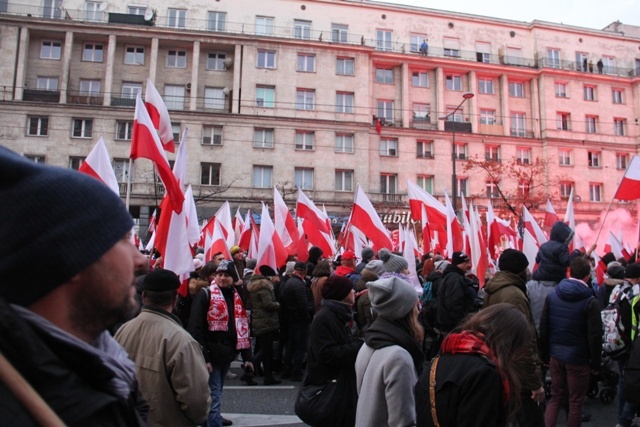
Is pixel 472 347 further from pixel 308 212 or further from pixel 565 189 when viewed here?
pixel 565 189

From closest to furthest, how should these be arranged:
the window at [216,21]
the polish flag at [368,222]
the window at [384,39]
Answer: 1. the polish flag at [368,222]
2. the window at [216,21]
3. the window at [384,39]

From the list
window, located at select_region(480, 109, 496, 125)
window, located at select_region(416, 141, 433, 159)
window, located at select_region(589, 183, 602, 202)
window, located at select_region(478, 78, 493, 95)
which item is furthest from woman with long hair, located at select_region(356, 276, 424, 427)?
window, located at select_region(589, 183, 602, 202)

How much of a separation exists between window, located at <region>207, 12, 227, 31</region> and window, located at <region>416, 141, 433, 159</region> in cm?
1832

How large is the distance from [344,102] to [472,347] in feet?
124

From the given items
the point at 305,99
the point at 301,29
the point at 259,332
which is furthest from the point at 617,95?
the point at 259,332

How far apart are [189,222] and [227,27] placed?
3564cm

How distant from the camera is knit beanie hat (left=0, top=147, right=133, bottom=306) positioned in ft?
3.62

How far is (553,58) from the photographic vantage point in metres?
45.3

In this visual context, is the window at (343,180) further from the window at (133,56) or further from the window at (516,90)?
the window at (133,56)

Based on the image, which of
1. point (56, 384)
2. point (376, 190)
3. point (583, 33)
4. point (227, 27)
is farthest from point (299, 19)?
point (56, 384)

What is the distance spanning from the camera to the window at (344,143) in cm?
3862

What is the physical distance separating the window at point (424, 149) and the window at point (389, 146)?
6.06 feet

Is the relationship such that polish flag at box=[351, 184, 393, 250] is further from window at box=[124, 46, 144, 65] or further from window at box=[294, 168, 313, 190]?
window at box=[124, 46, 144, 65]

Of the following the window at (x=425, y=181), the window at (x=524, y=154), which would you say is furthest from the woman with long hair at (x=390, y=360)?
the window at (x=524, y=154)
